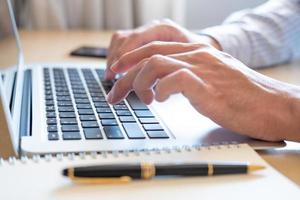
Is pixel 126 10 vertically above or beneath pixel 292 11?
beneath

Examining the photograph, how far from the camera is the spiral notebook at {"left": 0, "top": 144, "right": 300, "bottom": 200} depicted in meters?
0.41

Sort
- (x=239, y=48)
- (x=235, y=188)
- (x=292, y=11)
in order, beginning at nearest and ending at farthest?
(x=235, y=188) < (x=239, y=48) < (x=292, y=11)

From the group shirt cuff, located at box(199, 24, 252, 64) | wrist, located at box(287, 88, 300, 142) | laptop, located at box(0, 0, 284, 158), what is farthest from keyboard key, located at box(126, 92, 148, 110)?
shirt cuff, located at box(199, 24, 252, 64)

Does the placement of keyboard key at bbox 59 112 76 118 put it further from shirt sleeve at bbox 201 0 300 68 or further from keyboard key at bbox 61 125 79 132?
shirt sleeve at bbox 201 0 300 68

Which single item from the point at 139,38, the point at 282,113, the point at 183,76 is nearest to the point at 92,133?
the point at 183,76

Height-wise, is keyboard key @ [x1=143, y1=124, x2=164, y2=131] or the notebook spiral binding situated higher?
the notebook spiral binding

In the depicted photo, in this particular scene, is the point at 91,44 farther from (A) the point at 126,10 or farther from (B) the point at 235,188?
(B) the point at 235,188

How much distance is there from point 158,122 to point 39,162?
19 cm

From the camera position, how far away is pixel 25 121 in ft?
2.01

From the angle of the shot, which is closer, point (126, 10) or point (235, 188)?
point (235, 188)

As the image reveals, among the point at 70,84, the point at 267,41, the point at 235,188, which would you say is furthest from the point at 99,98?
the point at 267,41

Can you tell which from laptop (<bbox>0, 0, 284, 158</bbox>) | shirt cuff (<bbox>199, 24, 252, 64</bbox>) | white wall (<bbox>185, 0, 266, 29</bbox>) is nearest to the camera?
laptop (<bbox>0, 0, 284, 158</bbox>)

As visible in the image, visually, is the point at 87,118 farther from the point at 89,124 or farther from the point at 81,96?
the point at 81,96

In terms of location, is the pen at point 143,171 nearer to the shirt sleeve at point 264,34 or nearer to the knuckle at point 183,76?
the knuckle at point 183,76
